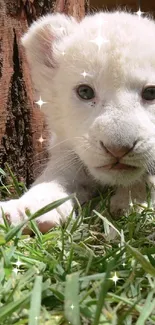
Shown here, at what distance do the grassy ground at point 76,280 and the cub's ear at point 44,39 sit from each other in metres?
1.19

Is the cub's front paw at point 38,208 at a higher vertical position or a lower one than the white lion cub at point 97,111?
lower

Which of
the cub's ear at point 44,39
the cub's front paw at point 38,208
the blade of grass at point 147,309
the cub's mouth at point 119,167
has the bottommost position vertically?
the blade of grass at point 147,309

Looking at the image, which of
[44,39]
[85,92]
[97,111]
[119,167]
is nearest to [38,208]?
[119,167]

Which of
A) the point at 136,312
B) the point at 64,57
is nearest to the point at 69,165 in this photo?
the point at 64,57

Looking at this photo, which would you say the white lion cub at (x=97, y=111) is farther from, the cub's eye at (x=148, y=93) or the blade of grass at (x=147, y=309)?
the blade of grass at (x=147, y=309)

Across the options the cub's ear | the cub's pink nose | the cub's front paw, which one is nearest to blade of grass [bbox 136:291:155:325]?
the cub's front paw

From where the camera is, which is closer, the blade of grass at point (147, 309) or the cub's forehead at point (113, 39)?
the blade of grass at point (147, 309)

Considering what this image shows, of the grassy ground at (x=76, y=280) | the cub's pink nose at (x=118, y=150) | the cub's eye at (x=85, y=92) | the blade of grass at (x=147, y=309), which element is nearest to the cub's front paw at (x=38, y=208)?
the grassy ground at (x=76, y=280)

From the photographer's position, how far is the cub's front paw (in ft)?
6.47

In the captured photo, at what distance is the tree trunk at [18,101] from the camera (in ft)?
9.94

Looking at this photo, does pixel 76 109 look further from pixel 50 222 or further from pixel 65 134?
pixel 50 222

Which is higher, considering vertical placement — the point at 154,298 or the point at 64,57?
the point at 64,57

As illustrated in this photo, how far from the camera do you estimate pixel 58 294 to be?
1.18 metres

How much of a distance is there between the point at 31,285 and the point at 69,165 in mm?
1325
